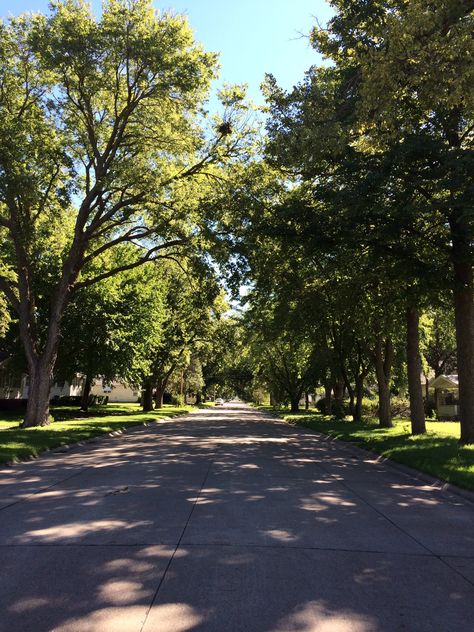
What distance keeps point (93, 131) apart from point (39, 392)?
1093 centimetres

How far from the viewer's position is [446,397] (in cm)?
4728

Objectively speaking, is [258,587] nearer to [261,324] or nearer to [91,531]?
[91,531]

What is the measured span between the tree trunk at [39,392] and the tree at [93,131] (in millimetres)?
42

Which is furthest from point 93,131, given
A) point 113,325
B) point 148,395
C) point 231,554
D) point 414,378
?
point 148,395

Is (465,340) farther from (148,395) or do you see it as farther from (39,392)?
(148,395)

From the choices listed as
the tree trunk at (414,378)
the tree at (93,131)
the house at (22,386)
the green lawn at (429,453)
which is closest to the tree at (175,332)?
the house at (22,386)

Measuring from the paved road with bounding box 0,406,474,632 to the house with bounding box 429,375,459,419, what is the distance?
113ft

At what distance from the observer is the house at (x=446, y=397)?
43.3 m

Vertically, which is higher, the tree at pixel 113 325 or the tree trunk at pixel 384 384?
the tree at pixel 113 325

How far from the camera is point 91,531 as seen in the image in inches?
A: 263

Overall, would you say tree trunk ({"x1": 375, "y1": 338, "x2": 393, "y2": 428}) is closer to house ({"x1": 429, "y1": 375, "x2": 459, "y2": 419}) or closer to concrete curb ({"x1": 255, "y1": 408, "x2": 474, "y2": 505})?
concrete curb ({"x1": 255, "y1": 408, "x2": 474, "y2": 505})

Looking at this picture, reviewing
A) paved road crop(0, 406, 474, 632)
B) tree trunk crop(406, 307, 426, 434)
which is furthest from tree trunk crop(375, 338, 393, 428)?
paved road crop(0, 406, 474, 632)

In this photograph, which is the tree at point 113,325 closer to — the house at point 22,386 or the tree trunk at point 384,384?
the house at point 22,386

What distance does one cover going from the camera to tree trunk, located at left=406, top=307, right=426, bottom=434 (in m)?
20.4
